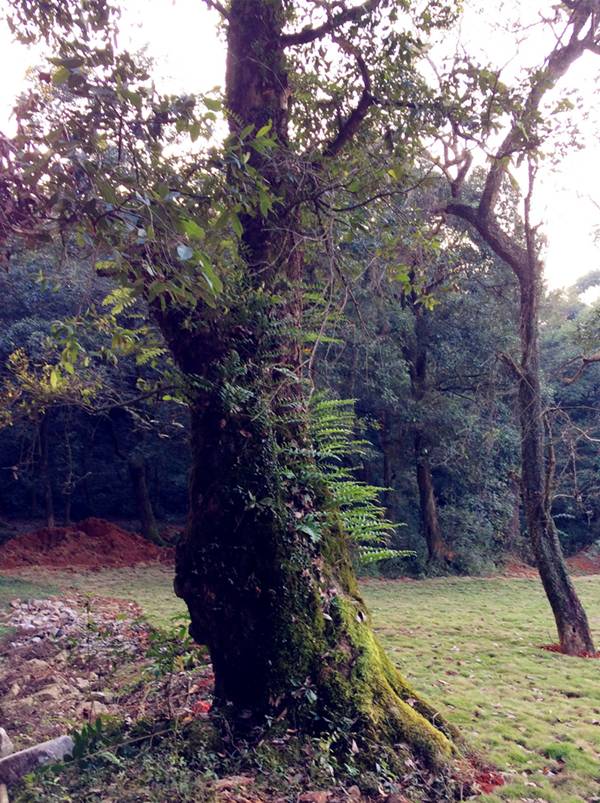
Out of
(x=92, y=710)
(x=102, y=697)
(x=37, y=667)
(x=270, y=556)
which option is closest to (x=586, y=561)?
(x=37, y=667)

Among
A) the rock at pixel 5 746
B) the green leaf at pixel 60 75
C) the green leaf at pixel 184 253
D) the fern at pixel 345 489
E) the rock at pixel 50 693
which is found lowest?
the rock at pixel 5 746

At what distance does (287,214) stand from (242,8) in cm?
160

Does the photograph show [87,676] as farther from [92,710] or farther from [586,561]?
[586,561]

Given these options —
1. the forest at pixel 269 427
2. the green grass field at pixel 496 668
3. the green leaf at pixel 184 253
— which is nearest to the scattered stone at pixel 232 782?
the forest at pixel 269 427

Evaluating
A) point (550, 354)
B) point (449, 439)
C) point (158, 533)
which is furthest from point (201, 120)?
point (550, 354)

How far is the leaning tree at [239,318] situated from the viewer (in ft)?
9.72

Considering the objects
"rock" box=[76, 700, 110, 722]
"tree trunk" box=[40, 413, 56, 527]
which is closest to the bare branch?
"rock" box=[76, 700, 110, 722]

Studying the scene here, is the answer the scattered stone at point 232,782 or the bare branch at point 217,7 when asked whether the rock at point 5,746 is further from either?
the bare branch at point 217,7

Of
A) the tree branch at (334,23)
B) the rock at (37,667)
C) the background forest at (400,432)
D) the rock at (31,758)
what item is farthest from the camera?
the background forest at (400,432)

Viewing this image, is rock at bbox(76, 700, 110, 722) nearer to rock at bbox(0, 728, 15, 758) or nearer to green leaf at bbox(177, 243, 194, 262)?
rock at bbox(0, 728, 15, 758)

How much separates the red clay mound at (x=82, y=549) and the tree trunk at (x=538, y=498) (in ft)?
28.3

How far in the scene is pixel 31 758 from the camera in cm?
314

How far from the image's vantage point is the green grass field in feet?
12.4

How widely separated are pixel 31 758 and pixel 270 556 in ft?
4.70
